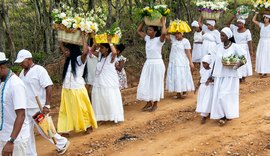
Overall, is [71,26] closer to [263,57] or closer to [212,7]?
[212,7]

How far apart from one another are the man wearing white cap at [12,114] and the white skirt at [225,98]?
14.4 ft

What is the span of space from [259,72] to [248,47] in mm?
972

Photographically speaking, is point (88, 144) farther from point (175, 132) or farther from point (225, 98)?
point (225, 98)

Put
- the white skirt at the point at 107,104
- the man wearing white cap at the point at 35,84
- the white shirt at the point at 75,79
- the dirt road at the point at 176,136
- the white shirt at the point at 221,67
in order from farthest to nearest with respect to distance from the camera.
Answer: the white skirt at the point at 107,104
the white shirt at the point at 221,67
the white shirt at the point at 75,79
the dirt road at the point at 176,136
the man wearing white cap at the point at 35,84

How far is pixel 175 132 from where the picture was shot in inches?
331

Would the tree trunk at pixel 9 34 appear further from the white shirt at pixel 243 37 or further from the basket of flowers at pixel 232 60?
the white shirt at pixel 243 37

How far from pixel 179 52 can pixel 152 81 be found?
147 centimetres

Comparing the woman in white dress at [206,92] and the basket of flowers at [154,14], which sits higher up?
the basket of flowers at [154,14]

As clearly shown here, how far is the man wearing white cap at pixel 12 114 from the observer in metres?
5.14

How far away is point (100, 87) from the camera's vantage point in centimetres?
Answer: 909

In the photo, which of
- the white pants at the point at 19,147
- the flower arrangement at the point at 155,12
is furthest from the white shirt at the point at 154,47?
the white pants at the point at 19,147

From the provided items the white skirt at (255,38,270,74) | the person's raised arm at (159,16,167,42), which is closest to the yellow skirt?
the person's raised arm at (159,16,167,42)

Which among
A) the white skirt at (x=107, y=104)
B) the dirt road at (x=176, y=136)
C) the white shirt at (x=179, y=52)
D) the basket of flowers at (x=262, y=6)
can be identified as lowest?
the dirt road at (x=176, y=136)

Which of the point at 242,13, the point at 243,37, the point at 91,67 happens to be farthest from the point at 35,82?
the point at 243,37
